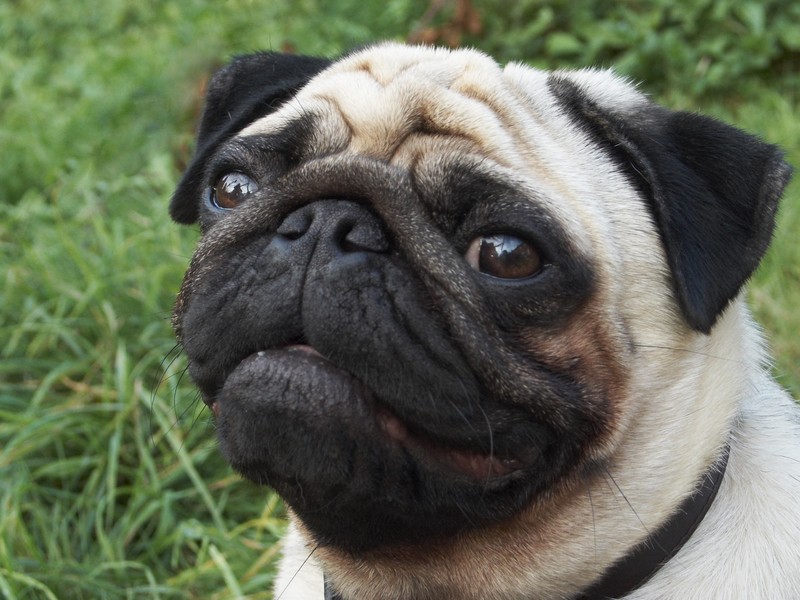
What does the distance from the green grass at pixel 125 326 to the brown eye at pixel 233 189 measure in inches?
22.8

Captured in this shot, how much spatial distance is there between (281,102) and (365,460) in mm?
1337

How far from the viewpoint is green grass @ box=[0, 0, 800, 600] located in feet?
11.4

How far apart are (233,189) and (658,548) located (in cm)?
136

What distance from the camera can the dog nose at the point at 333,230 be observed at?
1.98m

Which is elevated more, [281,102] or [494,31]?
[281,102]

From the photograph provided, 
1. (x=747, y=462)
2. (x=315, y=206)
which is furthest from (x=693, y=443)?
(x=315, y=206)

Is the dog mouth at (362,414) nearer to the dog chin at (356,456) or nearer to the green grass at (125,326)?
the dog chin at (356,456)

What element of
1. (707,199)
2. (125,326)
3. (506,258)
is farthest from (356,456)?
(125,326)

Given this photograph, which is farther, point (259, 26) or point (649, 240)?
point (259, 26)

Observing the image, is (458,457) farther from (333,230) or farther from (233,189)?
(233,189)

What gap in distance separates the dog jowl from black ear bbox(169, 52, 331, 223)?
0.36 metres

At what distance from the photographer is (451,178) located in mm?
2082

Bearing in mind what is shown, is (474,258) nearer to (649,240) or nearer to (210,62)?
(649,240)

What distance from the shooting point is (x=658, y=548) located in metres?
2.24
